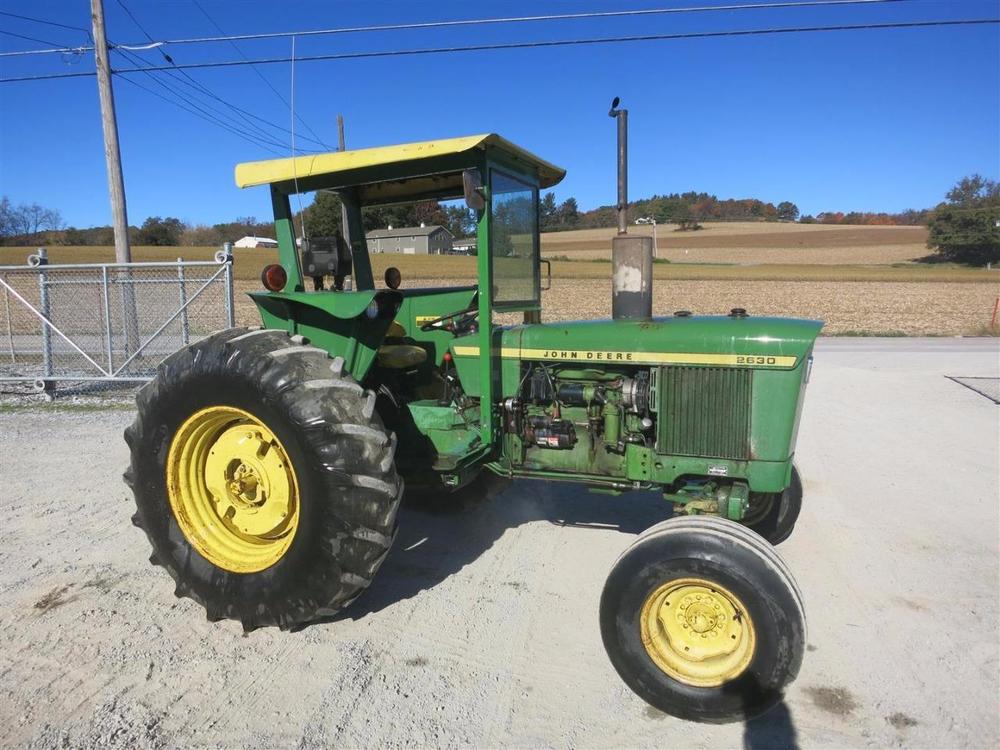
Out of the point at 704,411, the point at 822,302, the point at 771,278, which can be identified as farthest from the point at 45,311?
the point at 771,278

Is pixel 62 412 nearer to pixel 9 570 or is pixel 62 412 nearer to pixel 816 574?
pixel 9 570

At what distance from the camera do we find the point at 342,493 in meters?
2.95

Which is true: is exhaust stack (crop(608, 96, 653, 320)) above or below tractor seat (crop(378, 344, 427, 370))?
above

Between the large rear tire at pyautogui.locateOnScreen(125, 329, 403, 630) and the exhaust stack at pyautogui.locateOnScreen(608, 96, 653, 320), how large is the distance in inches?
57.8

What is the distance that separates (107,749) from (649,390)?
2.66 metres

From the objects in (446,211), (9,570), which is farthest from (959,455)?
(9,570)

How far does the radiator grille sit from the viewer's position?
3.20 m

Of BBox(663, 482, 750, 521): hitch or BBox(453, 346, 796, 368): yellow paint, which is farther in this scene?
BBox(663, 482, 750, 521): hitch

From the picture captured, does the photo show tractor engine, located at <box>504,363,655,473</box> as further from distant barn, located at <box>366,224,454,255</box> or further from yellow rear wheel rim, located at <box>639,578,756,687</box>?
distant barn, located at <box>366,224,454,255</box>

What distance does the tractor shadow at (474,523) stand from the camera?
3771 millimetres

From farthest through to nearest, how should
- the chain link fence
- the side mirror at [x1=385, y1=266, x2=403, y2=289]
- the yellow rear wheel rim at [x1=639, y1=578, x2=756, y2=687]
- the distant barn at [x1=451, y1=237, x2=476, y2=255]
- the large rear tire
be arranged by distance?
the chain link fence
the side mirror at [x1=385, y1=266, x2=403, y2=289]
the distant barn at [x1=451, y1=237, x2=476, y2=255]
the large rear tire
the yellow rear wheel rim at [x1=639, y1=578, x2=756, y2=687]

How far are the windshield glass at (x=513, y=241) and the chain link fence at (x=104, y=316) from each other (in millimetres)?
4656

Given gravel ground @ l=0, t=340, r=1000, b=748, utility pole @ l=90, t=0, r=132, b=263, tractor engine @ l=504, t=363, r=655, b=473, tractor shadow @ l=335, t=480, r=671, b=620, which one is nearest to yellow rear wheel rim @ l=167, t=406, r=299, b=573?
gravel ground @ l=0, t=340, r=1000, b=748

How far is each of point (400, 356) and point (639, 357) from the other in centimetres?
140
